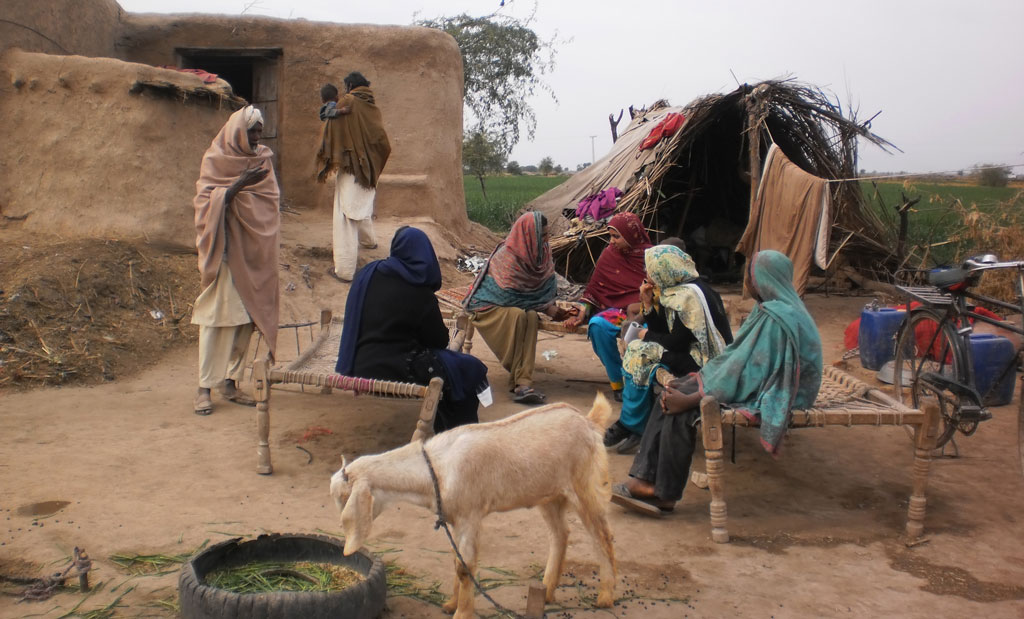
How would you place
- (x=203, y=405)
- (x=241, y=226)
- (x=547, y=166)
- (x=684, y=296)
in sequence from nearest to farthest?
(x=684, y=296), (x=203, y=405), (x=241, y=226), (x=547, y=166)

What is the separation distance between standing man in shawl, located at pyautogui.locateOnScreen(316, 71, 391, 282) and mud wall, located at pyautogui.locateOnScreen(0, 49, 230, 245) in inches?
64.5

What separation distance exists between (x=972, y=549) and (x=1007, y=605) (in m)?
0.57

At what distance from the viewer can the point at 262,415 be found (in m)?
4.46

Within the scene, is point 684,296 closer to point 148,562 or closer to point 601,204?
point 148,562

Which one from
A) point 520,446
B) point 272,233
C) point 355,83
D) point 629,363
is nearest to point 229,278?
point 272,233

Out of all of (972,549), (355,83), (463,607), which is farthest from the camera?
(355,83)

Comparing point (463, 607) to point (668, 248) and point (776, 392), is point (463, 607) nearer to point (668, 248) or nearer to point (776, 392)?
point (776, 392)

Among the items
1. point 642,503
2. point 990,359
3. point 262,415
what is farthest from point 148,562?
point 990,359

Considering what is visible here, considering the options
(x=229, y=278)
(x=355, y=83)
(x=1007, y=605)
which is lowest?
(x=1007, y=605)

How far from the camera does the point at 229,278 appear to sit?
5.57 m

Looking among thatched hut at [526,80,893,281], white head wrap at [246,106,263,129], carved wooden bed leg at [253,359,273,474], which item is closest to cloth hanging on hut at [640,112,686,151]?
thatched hut at [526,80,893,281]

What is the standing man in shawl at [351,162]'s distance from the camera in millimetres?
8711

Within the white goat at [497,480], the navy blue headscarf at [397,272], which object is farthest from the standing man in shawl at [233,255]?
the white goat at [497,480]

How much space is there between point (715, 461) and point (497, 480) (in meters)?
1.36
